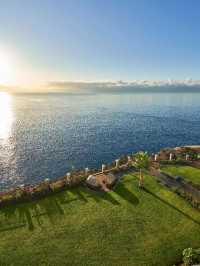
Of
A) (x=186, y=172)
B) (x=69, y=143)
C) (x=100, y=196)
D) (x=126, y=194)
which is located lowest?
(x=69, y=143)

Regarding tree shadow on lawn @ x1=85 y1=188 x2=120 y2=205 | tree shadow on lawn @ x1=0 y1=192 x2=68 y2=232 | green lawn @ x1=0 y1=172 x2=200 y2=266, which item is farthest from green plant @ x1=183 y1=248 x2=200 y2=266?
tree shadow on lawn @ x1=0 y1=192 x2=68 y2=232

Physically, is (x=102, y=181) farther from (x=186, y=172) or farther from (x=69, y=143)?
(x=69, y=143)

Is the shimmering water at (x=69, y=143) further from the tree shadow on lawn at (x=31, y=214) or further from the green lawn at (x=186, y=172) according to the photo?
the green lawn at (x=186, y=172)

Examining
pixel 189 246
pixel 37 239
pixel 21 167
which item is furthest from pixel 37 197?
pixel 21 167

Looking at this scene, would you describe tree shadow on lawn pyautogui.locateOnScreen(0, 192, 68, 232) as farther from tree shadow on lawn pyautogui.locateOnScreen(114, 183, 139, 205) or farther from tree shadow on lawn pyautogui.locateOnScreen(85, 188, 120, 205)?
tree shadow on lawn pyautogui.locateOnScreen(114, 183, 139, 205)

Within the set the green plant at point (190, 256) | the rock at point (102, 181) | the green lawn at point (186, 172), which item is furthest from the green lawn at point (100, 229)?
the green lawn at point (186, 172)

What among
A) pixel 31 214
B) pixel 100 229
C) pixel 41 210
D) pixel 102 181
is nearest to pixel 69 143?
pixel 102 181

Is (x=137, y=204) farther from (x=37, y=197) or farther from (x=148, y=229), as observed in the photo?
(x=37, y=197)
